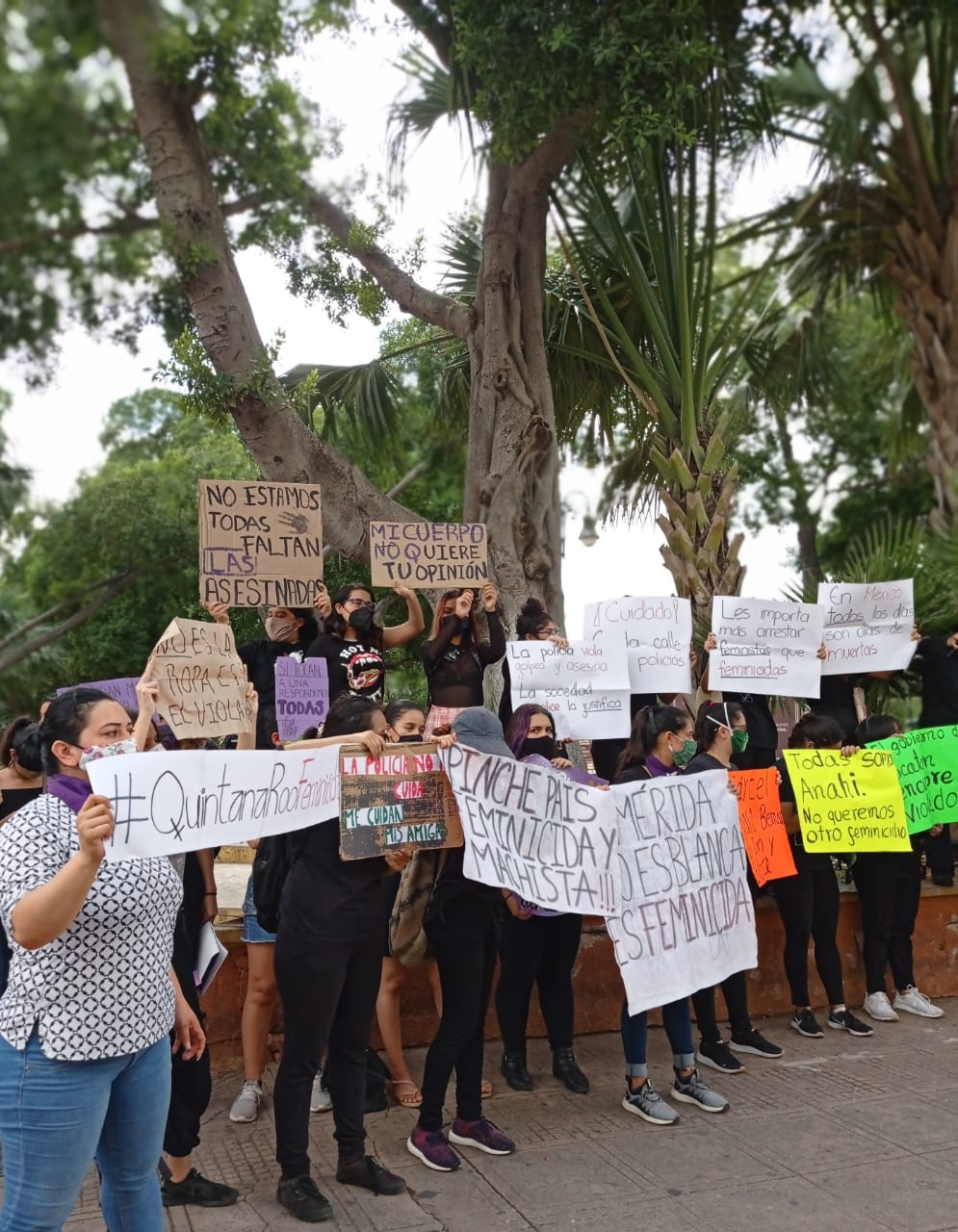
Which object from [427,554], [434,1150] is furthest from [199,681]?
[434,1150]

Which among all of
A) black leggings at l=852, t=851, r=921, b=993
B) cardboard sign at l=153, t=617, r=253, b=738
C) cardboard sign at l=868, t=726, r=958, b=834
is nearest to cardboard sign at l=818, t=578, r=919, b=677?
cardboard sign at l=868, t=726, r=958, b=834

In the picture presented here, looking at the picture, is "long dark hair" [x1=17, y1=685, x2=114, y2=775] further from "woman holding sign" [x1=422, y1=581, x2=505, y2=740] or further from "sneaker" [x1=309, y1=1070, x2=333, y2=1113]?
"woman holding sign" [x1=422, y1=581, x2=505, y2=740]

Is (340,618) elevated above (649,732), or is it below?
above

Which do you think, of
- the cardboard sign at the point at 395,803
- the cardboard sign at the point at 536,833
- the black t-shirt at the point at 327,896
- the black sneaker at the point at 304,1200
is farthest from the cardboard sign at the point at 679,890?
the black sneaker at the point at 304,1200

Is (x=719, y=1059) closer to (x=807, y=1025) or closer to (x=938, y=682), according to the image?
(x=807, y=1025)

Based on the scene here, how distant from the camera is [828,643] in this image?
722 cm

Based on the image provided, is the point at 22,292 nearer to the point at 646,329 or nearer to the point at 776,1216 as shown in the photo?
the point at 776,1216

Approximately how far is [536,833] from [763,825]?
151cm

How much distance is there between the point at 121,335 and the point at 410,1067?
3607 mm

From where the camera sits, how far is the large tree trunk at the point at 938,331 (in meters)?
11.8

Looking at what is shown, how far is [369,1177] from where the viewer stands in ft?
14.0

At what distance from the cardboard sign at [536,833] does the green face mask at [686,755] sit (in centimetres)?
88

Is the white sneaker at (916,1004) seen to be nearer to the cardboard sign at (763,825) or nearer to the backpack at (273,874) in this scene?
the cardboard sign at (763,825)

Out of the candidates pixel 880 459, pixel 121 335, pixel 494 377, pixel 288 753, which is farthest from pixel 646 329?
pixel 880 459
